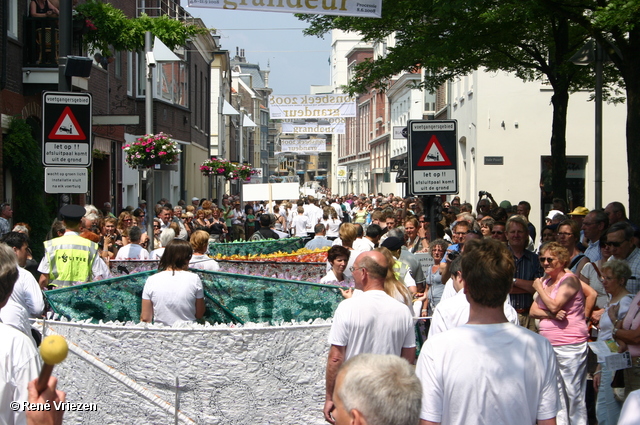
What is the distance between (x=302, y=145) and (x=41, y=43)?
21.1 meters

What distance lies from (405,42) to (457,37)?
7.66ft

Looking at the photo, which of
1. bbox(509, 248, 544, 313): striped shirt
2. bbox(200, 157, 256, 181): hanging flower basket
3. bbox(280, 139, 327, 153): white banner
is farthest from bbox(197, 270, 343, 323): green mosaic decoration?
bbox(280, 139, 327, 153): white banner

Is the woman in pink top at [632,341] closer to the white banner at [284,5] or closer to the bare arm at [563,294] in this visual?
the bare arm at [563,294]

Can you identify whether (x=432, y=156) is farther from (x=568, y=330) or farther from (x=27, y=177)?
(x=27, y=177)

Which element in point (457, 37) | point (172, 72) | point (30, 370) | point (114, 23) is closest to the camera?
point (30, 370)

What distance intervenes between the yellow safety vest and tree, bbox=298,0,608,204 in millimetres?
7095

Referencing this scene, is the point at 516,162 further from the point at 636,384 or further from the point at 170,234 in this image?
the point at 636,384

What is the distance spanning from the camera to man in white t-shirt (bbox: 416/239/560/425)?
353 centimetres

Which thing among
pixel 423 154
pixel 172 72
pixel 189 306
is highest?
pixel 172 72

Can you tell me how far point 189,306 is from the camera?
6789mm

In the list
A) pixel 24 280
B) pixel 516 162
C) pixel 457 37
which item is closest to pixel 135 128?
pixel 516 162

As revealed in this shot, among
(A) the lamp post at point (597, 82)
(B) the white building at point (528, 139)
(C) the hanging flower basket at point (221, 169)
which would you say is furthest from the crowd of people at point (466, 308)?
(C) the hanging flower basket at point (221, 169)

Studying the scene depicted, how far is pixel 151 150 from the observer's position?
17.5 m

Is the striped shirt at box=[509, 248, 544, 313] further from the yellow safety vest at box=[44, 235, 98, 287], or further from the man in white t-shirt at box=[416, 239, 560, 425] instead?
the yellow safety vest at box=[44, 235, 98, 287]
